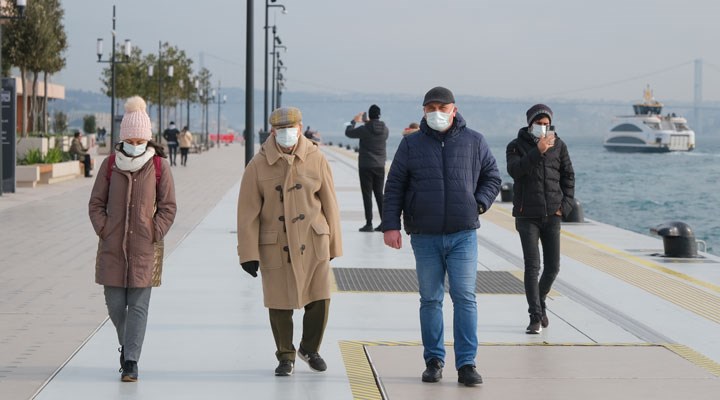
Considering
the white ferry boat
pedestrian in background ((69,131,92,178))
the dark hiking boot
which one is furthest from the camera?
the white ferry boat

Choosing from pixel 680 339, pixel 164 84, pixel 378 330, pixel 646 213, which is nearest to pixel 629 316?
pixel 680 339

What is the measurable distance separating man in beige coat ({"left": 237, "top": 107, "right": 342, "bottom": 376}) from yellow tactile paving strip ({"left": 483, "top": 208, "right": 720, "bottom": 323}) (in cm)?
390

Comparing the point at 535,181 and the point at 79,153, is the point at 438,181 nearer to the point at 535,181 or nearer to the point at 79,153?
the point at 535,181

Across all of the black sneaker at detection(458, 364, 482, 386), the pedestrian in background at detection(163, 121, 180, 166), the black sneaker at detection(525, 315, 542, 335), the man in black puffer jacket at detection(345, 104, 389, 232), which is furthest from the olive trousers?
the pedestrian in background at detection(163, 121, 180, 166)

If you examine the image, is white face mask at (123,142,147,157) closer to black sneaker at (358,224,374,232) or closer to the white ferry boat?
black sneaker at (358,224,374,232)

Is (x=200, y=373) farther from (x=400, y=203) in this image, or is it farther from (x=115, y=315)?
(x=400, y=203)

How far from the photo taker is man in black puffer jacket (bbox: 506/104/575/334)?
28.9ft

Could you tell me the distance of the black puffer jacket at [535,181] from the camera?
29.0 ft

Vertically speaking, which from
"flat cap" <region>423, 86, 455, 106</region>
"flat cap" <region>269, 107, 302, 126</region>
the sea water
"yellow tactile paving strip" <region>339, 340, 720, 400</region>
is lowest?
the sea water

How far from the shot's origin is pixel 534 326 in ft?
29.1

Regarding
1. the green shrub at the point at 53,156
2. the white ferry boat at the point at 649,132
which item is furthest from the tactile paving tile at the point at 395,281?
the white ferry boat at the point at 649,132

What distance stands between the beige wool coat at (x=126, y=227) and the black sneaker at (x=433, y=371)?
1.71 metres

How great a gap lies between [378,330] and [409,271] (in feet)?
12.2

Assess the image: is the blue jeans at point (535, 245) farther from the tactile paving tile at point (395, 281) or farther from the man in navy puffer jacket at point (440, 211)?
the tactile paving tile at point (395, 281)
